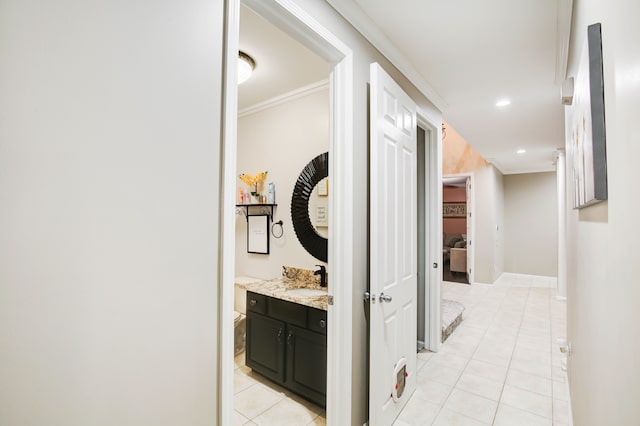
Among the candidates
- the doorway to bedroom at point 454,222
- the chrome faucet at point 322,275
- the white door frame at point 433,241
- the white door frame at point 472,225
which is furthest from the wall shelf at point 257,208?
the doorway to bedroom at point 454,222

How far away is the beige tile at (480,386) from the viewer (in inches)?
91.0

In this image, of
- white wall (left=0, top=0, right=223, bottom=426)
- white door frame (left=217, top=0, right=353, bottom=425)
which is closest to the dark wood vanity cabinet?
white door frame (left=217, top=0, right=353, bottom=425)

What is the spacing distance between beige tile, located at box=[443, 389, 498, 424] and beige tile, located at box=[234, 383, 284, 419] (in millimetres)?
1268

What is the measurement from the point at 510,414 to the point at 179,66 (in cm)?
277

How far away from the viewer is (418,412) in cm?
210

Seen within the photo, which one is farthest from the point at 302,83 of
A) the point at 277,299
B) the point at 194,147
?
the point at 194,147

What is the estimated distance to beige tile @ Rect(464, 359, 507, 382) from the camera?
2561mm

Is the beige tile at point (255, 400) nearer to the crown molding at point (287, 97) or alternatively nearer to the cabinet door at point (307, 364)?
the cabinet door at point (307, 364)

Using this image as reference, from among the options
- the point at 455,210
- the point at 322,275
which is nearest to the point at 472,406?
the point at 322,275

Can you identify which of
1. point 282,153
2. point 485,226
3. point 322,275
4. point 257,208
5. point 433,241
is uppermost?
point 282,153

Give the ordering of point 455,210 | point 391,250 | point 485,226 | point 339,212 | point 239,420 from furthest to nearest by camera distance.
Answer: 1. point 455,210
2. point 485,226
3. point 239,420
4. point 391,250
5. point 339,212

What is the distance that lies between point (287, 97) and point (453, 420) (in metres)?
2.99

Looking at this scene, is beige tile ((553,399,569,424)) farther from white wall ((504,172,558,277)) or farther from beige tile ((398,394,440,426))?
white wall ((504,172,558,277))

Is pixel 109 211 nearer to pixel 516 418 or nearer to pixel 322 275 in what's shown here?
pixel 322 275
